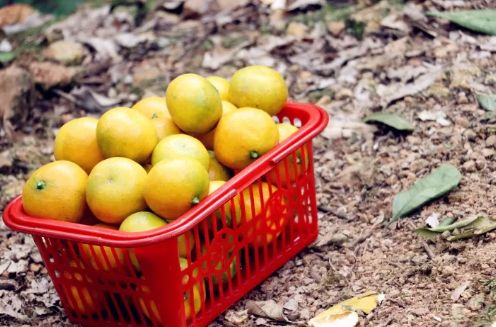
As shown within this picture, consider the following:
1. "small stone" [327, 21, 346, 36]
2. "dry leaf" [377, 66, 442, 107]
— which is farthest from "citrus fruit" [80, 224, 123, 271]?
"small stone" [327, 21, 346, 36]

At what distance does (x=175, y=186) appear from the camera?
217cm

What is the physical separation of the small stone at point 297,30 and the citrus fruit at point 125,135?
1832 mm

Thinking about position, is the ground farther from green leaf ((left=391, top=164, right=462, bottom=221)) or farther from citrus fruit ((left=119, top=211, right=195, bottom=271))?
citrus fruit ((left=119, top=211, right=195, bottom=271))

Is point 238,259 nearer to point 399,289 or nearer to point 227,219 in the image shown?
point 227,219

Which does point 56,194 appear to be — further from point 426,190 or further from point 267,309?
point 426,190

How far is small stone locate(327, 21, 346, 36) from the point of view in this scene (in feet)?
13.1

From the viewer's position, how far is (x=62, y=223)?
221cm

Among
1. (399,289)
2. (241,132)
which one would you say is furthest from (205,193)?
(399,289)

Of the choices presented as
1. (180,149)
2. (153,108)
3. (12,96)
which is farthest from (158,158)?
(12,96)

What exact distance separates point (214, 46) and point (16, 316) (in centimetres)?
198

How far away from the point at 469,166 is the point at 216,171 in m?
0.96

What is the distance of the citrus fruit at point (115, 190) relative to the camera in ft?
7.33

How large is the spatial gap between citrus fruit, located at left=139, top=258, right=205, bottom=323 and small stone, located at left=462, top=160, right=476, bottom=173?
1.10 metres

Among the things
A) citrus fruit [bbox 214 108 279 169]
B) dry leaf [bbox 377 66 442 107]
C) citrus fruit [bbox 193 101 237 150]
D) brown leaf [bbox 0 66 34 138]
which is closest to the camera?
citrus fruit [bbox 214 108 279 169]
